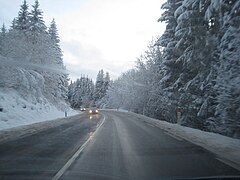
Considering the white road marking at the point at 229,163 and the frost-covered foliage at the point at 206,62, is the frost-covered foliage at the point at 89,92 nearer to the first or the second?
the frost-covered foliage at the point at 206,62

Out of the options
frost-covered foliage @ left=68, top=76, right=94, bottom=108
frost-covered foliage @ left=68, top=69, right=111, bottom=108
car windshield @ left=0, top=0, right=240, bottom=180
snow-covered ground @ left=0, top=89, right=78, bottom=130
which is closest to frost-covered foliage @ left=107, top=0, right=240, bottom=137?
car windshield @ left=0, top=0, right=240, bottom=180

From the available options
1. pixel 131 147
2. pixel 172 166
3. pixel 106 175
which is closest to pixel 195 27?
pixel 131 147

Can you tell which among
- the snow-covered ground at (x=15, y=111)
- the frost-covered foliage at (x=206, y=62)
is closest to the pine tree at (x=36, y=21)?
the snow-covered ground at (x=15, y=111)

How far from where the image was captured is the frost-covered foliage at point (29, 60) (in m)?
45.8

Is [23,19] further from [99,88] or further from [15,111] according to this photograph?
[99,88]

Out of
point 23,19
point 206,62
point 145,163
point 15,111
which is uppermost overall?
point 23,19

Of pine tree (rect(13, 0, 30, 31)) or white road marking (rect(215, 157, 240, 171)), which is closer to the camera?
white road marking (rect(215, 157, 240, 171))

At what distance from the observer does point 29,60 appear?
163 feet

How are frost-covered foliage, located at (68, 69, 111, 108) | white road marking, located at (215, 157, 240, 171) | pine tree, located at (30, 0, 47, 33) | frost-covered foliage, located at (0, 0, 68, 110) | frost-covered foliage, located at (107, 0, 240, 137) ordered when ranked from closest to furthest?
white road marking, located at (215, 157, 240, 171)
frost-covered foliage, located at (107, 0, 240, 137)
frost-covered foliage, located at (0, 0, 68, 110)
pine tree, located at (30, 0, 47, 33)
frost-covered foliage, located at (68, 69, 111, 108)

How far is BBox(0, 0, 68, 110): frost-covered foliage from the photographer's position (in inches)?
1801

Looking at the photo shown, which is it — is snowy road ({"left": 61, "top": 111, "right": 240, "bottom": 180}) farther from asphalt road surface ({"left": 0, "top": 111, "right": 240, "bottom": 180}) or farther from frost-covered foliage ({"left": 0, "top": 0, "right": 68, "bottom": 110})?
frost-covered foliage ({"left": 0, "top": 0, "right": 68, "bottom": 110})

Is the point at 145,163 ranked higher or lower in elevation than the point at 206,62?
lower

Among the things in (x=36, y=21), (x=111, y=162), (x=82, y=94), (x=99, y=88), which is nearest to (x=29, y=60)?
(x=36, y=21)

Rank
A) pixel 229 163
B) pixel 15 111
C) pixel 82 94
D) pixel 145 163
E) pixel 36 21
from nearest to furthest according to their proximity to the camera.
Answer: pixel 229 163
pixel 145 163
pixel 15 111
pixel 36 21
pixel 82 94
